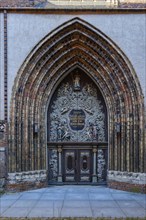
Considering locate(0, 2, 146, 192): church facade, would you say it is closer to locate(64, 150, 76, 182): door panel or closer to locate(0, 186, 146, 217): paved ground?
locate(64, 150, 76, 182): door panel

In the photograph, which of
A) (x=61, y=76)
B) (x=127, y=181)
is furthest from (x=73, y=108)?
(x=127, y=181)

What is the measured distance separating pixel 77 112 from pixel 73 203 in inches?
127

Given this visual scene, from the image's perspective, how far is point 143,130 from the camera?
7.84 metres

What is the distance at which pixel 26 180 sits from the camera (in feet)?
26.4

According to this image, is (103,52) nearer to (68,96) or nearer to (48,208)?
(68,96)

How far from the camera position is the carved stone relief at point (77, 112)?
8953 millimetres

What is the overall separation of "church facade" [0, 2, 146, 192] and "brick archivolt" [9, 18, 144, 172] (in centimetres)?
3

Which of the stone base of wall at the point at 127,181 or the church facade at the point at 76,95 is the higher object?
the church facade at the point at 76,95

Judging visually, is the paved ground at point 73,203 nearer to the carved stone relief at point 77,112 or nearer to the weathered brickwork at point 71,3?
the carved stone relief at point 77,112

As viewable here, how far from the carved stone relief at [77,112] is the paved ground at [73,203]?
1.87 metres

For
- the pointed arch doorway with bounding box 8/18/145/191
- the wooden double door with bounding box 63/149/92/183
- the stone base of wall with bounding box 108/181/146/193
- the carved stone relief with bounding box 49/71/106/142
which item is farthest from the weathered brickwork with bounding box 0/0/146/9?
the stone base of wall with bounding box 108/181/146/193

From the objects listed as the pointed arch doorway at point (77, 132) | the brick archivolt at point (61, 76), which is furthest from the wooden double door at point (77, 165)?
the brick archivolt at point (61, 76)

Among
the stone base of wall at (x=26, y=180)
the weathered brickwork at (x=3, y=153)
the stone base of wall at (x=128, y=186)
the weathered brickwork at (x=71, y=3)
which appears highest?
the weathered brickwork at (x=71, y=3)

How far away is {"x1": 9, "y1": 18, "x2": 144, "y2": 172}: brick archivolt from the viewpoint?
7945 millimetres
